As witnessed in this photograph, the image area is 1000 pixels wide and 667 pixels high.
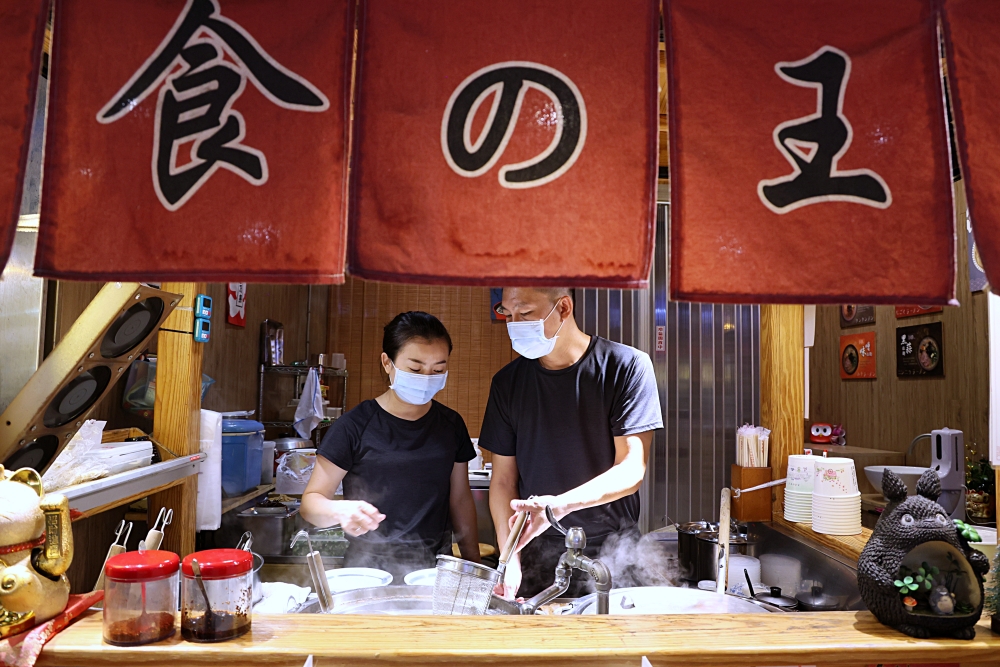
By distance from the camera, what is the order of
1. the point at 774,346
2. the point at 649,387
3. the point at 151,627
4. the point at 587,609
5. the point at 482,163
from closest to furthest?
the point at 151,627, the point at 482,163, the point at 587,609, the point at 649,387, the point at 774,346

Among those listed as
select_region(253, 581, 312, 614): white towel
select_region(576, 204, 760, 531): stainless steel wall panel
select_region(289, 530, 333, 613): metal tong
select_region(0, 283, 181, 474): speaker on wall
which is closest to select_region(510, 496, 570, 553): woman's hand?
select_region(289, 530, 333, 613): metal tong

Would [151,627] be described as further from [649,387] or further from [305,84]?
[649,387]

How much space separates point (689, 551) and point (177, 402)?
2.50m

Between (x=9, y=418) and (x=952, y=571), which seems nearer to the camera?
(x=952, y=571)

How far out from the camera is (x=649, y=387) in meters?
2.51

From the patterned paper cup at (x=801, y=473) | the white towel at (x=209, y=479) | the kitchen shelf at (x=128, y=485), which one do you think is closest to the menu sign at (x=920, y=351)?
the patterned paper cup at (x=801, y=473)

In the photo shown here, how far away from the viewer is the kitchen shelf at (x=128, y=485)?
249 centimetres

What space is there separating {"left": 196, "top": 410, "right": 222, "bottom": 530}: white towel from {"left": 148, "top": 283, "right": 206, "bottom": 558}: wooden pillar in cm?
11

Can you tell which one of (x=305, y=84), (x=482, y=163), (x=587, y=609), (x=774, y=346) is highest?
(x=305, y=84)

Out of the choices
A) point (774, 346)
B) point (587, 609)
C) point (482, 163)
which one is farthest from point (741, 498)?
point (482, 163)

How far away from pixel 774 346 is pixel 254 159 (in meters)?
2.96

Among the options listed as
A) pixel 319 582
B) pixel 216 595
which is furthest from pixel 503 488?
pixel 216 595

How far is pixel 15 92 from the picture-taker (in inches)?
62.4

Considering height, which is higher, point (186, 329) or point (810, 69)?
point (810, 69)
